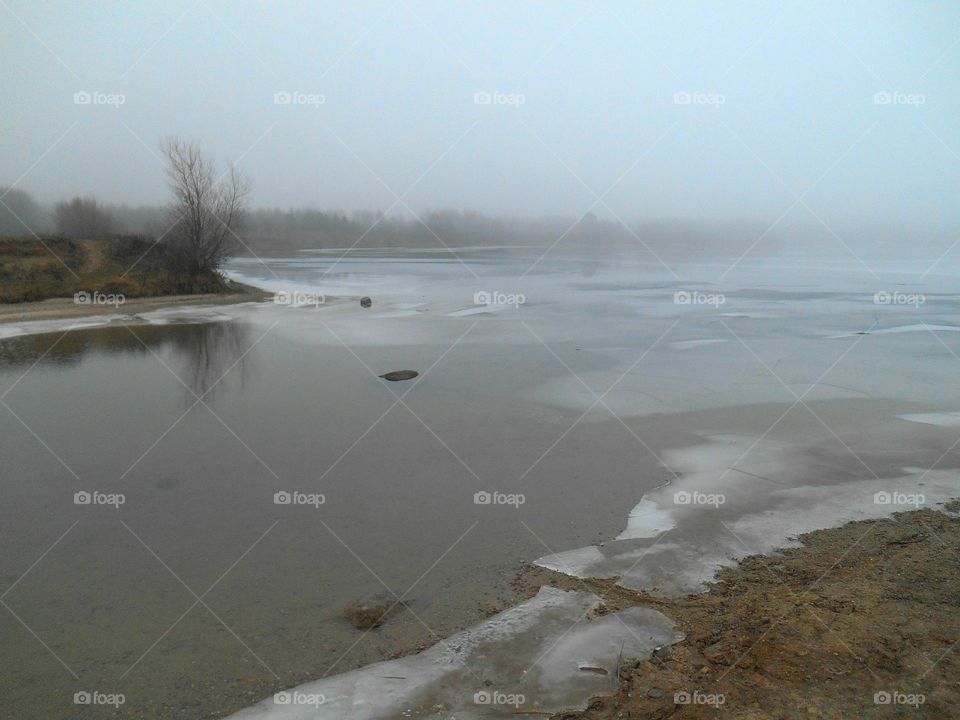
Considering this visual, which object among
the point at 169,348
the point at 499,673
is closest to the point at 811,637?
the point at 499,673

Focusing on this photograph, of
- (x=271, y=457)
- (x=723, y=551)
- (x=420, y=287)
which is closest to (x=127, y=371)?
(x=271, y=457)

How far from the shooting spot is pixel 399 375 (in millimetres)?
11992

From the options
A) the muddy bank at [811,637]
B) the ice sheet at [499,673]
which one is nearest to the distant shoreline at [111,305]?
the ice sheet at [499,673]

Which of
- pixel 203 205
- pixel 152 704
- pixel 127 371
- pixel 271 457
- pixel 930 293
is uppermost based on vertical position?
pixel 203 205

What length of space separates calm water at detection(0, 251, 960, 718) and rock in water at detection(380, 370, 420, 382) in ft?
1.01

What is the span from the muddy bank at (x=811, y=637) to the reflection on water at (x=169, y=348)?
8531mm

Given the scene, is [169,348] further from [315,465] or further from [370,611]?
[370,611]

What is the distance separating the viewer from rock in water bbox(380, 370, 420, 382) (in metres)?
11.9

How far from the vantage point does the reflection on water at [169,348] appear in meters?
12.6

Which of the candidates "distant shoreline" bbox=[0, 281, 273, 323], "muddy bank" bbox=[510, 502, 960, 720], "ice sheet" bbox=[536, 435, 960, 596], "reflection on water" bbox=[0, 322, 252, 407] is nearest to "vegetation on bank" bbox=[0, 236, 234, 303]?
"distant shoreline" bbox=[0, 281, 273, 323]

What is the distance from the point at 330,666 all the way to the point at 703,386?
29.1 ft

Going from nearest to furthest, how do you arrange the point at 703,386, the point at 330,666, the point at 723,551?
the point at 330,666, the point at 723,551, the point at 703,386

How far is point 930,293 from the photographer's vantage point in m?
27.5

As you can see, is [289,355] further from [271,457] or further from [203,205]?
[203,205]
